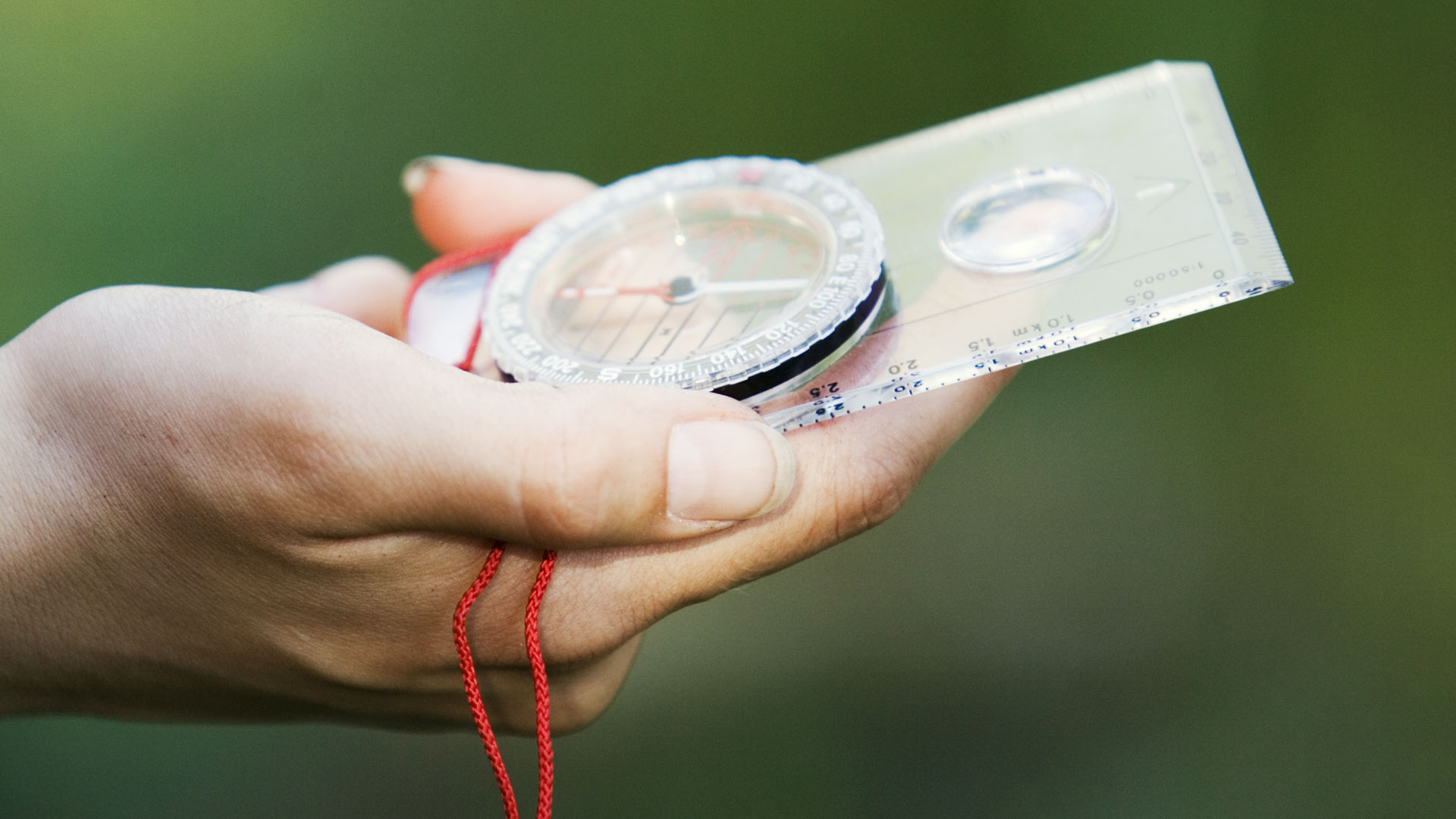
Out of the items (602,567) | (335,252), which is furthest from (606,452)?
(335,252)

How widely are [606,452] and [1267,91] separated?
192cm

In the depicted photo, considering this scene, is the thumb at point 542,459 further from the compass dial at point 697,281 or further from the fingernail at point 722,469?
the compass dial at point 697,281

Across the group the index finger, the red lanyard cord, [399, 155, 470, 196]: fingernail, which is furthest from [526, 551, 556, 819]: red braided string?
[399, 155, 470, 196]: fingernail

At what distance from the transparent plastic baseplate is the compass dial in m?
0.05

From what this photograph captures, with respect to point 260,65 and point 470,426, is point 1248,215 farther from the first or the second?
point 260,65

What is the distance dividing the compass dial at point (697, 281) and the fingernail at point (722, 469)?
5.6 inches

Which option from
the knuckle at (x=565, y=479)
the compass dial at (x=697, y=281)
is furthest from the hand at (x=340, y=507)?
the compass dial at (x=697, y=281)

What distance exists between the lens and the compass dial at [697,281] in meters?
1.17

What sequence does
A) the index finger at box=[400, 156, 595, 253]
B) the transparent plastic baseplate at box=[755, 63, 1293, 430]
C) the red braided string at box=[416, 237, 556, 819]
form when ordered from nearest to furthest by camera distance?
1. the red braided string at box=[416, 237, 556, 819]
2. the transparent plastic baseplate at box=[755, 63, 1293, 430]
3. the index finger at box=[400, 156, 595, 253]

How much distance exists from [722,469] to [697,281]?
45 centimetres

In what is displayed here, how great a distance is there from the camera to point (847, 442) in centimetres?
120

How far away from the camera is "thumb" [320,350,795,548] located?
917 mm

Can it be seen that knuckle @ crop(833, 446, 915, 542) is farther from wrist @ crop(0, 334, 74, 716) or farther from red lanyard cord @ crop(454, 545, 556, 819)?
wrist @ crop(0, 334, 74, 716)

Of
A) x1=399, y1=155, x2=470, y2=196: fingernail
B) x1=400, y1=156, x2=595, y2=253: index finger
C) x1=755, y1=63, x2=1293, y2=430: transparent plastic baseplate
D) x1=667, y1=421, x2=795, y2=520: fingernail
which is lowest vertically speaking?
x1=667, y1=421, x2=795, y2=520: fingernail
